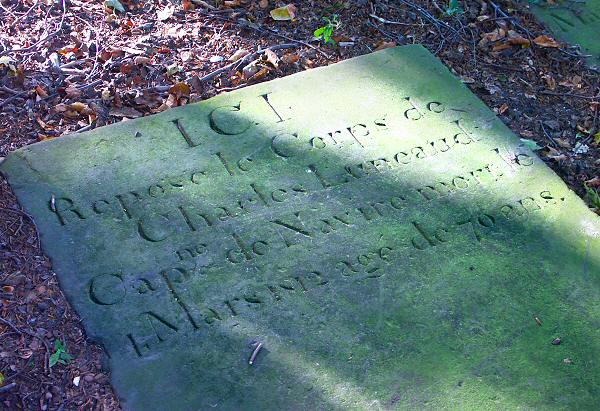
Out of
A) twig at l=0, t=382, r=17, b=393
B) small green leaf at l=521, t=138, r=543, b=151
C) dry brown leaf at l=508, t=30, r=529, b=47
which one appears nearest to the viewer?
twig at l=0, t=382, r=17, b=393

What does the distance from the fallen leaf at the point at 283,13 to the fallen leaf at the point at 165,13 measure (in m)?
0.60

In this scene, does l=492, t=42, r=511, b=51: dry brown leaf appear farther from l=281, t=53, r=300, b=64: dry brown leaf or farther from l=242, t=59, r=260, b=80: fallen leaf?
l=242, t=59, r=260, b=80: fallen leaf

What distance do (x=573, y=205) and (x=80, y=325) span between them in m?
2.21

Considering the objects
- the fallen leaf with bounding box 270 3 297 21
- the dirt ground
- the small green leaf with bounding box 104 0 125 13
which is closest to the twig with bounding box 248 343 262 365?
the dirt ground

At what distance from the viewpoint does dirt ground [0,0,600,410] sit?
429 cm

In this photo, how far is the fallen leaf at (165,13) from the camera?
16.1ft

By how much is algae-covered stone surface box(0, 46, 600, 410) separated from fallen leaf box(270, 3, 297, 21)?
0.80 metres

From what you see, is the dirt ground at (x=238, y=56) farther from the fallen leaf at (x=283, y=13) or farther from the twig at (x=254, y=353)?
the twig at (x=254, y=353)

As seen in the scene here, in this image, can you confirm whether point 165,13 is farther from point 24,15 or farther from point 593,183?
point 593,183

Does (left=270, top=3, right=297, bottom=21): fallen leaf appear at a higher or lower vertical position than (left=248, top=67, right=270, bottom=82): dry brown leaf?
higher

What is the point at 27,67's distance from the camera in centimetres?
448

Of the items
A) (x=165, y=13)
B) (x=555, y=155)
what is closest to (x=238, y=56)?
(x=165, y=13)

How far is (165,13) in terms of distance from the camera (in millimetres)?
4930

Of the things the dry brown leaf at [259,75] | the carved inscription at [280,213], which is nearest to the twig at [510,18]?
the carved inscription at [280,213]
